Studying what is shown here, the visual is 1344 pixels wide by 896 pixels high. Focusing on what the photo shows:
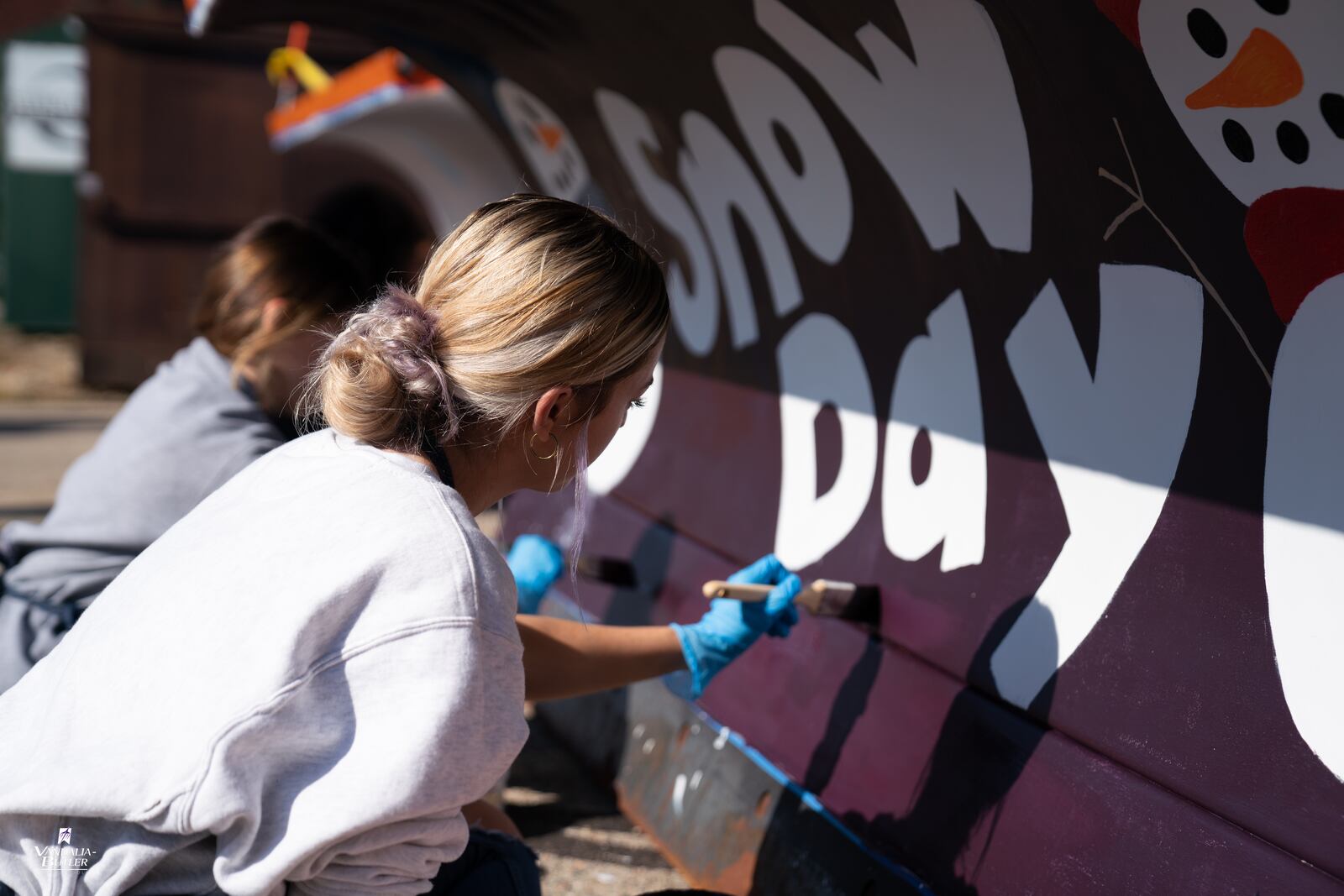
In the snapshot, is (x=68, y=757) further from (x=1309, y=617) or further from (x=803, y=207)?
(x=803, y=207)

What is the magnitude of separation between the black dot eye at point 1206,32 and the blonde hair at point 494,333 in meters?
0.74

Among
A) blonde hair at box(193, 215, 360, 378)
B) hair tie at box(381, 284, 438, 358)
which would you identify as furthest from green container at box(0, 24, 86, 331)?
hair tie at box(381, 284, 438, 358)

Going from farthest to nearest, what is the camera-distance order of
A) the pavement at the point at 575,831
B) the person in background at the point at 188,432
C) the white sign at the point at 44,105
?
the white sign at the point at 44,105, the pavement at the point at 575,831, the person in background at the point at 188,432

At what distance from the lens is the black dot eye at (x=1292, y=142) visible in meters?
1.52

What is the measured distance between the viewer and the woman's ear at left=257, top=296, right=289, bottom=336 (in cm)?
253

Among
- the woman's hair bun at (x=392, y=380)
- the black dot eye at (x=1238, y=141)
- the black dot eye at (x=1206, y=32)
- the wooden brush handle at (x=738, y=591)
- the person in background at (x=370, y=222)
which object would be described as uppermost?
the black dot eye at (x=1206, y=32)

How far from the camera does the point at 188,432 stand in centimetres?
243

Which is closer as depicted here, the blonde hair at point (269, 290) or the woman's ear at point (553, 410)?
the woman's ear at point (553, 410)

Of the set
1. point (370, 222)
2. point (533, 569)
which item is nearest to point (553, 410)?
point (533, 569)

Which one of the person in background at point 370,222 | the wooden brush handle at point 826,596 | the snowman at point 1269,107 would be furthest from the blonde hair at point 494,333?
the person in background at point 370,222

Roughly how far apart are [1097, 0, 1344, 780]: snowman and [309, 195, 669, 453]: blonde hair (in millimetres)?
748

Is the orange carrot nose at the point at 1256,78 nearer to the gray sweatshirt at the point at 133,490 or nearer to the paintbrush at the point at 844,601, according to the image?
the paintbrush at the point at 844,601

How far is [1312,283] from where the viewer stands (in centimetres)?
158

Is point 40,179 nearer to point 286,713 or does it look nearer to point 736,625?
point 736,625
